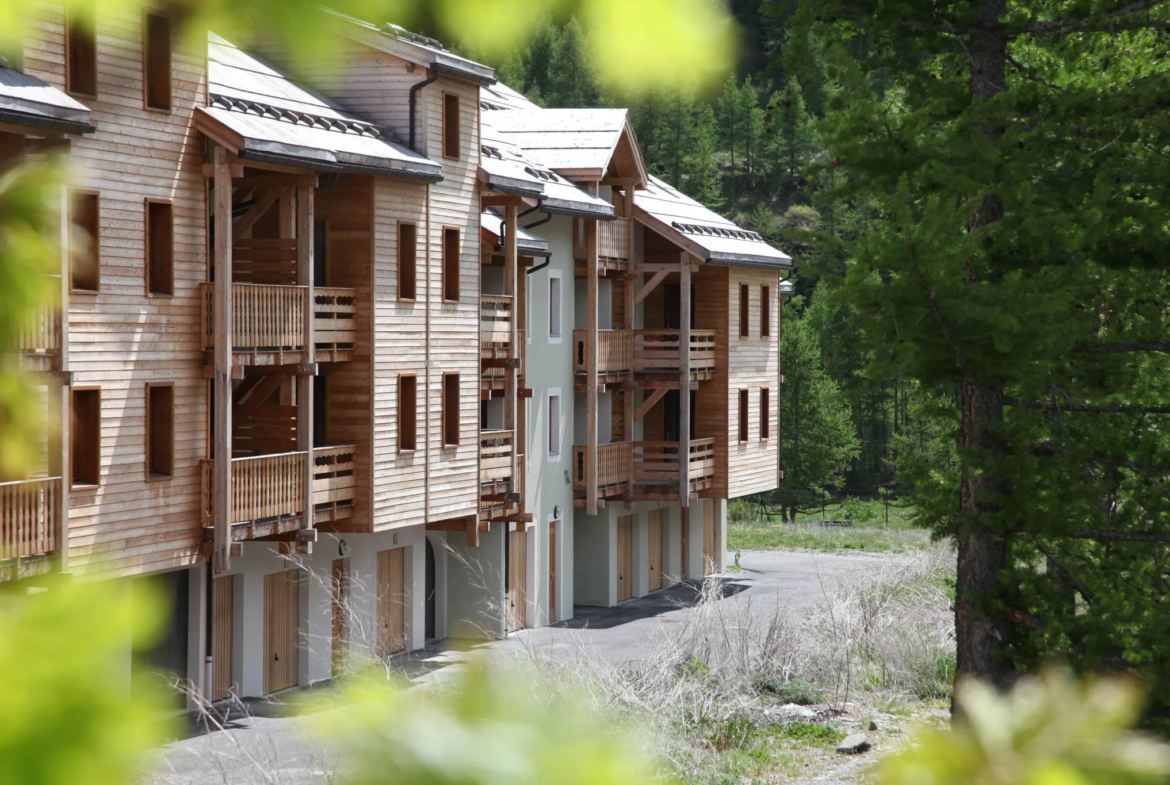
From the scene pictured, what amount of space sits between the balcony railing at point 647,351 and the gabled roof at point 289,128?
402 inches

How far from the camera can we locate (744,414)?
3781 centimetres

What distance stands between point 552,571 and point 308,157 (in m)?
14.9

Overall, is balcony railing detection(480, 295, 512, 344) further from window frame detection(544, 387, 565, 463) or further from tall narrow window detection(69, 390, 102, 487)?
tall narrow window detection(69, 390, 102, 487)

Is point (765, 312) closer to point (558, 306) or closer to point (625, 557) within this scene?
point (625, 557)

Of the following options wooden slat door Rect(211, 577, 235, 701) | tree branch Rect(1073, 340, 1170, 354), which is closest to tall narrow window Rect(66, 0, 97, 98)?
wooden slat door Rect(211, 577, 235, 701)

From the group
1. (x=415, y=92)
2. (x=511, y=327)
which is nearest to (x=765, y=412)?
(x=511, y=327)

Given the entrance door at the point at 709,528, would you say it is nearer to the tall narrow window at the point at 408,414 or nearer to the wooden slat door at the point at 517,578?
the wooden slat door at the point at 517,578

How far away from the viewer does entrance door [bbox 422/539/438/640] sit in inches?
1121

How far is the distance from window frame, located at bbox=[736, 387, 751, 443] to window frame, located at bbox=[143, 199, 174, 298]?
70.4 ft

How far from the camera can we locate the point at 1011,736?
67 cm

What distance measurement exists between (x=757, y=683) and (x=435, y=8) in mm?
22482

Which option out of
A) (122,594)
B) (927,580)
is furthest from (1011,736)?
(927,580)

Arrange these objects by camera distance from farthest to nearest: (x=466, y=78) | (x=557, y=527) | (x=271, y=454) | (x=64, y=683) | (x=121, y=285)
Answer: (x=557, y=527) < (x=466, y=78) < (x=271, y=454) < (x=121, y=285) < (x=64, y=683)

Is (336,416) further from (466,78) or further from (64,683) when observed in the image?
(64,683)
